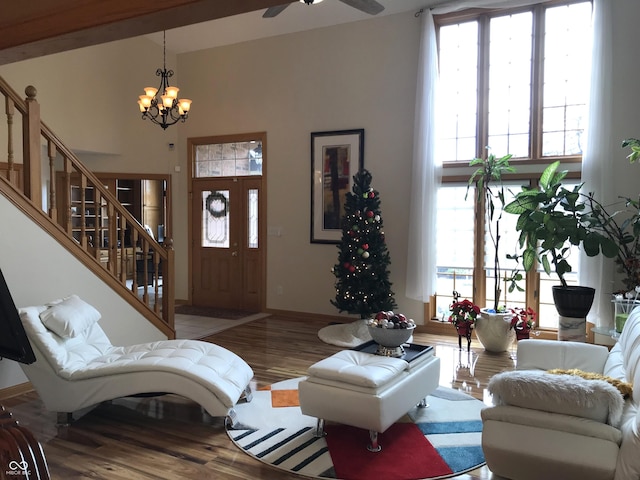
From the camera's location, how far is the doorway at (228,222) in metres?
8.16

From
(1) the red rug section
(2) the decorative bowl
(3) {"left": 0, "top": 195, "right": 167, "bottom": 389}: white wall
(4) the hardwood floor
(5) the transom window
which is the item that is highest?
(5) the transom window

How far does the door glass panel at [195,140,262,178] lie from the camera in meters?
8.16

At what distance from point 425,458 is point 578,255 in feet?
12.3

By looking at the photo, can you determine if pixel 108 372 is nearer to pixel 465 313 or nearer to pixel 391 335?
pixel 391 335

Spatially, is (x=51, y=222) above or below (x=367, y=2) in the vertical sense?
below

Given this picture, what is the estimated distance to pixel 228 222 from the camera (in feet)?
27.6

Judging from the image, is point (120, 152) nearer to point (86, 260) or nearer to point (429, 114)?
point (86, 260)

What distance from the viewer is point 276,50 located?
7812 mm

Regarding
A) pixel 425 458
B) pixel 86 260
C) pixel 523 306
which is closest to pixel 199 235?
pixel 86 260

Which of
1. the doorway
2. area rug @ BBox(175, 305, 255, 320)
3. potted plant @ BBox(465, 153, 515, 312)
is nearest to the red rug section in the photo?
potted plant @ BBox(465, 153, 515, 312)

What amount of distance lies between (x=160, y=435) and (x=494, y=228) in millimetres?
4545

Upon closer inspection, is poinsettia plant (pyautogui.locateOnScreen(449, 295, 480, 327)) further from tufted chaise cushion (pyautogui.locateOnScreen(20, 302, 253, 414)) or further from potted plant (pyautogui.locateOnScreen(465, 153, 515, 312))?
tufted chaise cushion (pyautogui.locateOnScreen(20, 302, 253, 414))

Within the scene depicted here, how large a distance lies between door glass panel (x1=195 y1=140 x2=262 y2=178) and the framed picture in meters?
1.07

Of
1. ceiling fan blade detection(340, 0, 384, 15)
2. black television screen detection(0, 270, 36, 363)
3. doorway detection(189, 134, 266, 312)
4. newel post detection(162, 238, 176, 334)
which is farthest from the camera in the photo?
doorway detection(189, 134, 266, 312)
